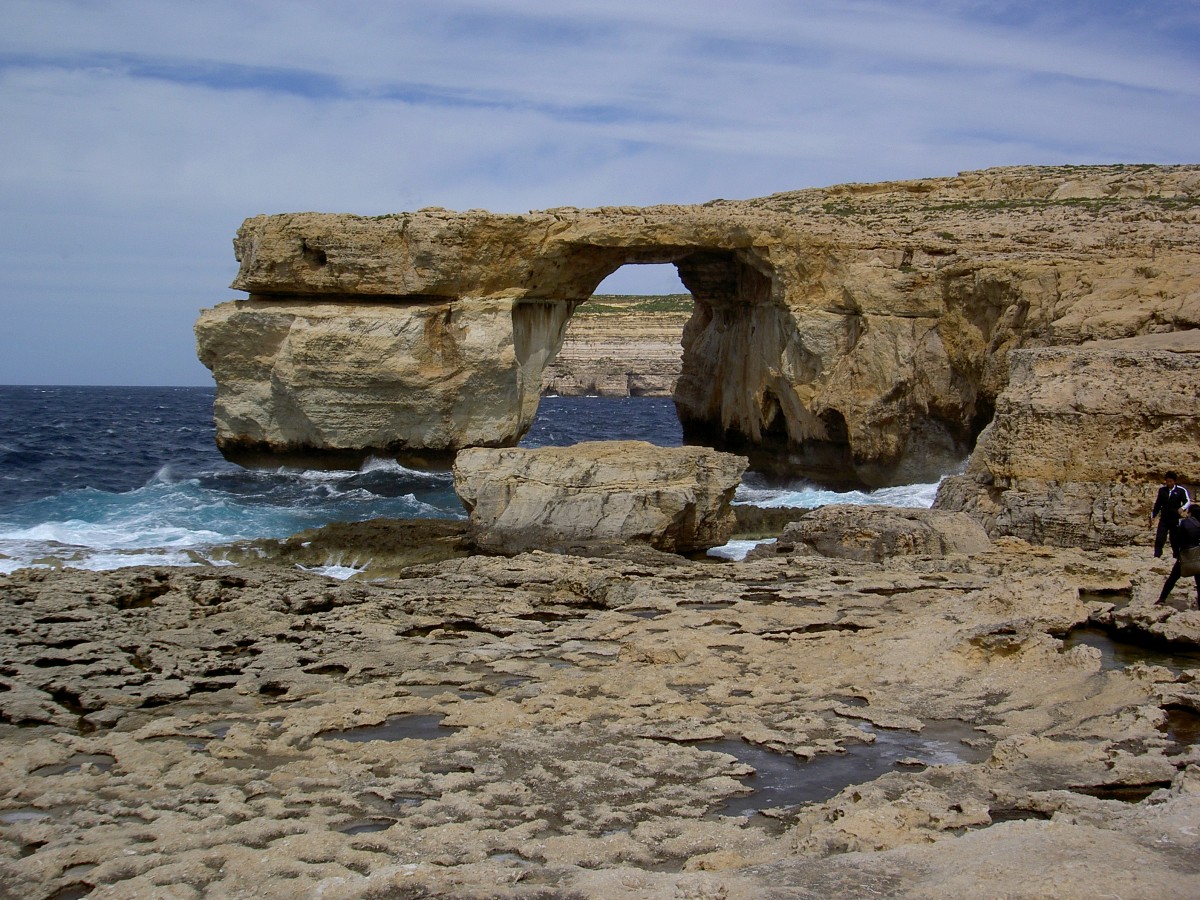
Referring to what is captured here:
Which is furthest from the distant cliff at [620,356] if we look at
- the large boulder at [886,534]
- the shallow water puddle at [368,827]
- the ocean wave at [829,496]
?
the shallow water puddle at [368,827]

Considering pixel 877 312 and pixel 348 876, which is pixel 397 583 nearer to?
pixel 348 876

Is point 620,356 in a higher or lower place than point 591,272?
lower

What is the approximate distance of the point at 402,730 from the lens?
745 centimetres

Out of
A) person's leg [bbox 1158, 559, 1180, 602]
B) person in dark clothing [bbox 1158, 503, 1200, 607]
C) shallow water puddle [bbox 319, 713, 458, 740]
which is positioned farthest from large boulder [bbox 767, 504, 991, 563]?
shallow water puddle [bbox 319, 713, 458, 740]

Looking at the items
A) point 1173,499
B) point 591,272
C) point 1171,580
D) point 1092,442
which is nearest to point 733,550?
point 1092,442

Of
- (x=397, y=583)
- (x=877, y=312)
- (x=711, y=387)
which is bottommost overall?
(x=397, y=583)

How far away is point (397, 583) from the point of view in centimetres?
1257

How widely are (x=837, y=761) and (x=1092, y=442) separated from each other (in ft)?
27.6

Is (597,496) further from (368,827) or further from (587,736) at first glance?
(368,827)

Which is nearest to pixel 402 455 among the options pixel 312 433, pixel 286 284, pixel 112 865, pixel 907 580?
pixel 312 433

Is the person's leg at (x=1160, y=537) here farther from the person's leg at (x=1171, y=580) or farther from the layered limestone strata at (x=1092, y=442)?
Answer: the layered limestone strata at (x=1092, y=442)

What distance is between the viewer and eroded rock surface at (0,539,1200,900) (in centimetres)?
483

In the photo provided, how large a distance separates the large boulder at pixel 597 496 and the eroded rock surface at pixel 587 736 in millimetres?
3337

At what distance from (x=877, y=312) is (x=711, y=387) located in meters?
→ 7.41
